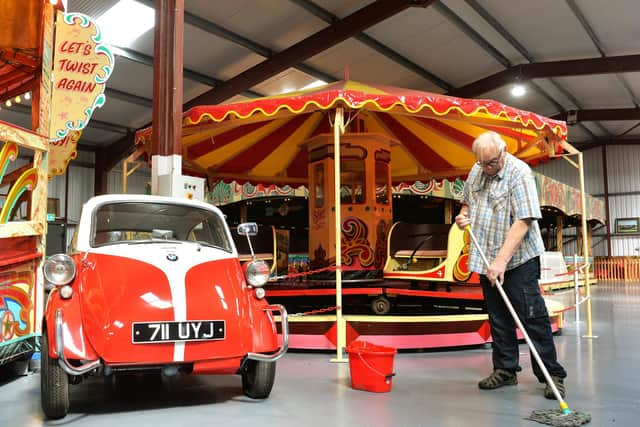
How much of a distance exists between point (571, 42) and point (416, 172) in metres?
7.48

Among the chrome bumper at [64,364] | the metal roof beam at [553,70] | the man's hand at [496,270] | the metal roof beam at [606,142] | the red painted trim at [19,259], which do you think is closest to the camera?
the chrome bumper at [64,364]

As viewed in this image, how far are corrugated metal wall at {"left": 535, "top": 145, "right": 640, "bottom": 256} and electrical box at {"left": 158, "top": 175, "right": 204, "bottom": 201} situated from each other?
88.2 feet

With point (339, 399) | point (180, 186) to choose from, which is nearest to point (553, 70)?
point (180, 186)

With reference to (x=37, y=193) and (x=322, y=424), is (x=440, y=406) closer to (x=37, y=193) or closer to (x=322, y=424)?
(x=322, y=424)

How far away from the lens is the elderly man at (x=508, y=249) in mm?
3619

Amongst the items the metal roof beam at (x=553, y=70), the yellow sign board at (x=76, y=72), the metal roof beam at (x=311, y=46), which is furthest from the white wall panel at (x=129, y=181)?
the yellow sign board at (x=76, y=72)

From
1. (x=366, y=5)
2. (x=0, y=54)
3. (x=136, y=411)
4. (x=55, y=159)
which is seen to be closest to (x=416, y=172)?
(x=366, y=5)

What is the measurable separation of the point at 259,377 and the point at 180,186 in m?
2.72

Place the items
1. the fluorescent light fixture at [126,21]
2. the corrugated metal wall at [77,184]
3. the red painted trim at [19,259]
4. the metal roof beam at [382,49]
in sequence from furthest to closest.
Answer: the corrugated metal wall at [77,184], the metal roof beam at [382,49], the fluorescent light fixture at [126,21], the red painted trim at [19,259]

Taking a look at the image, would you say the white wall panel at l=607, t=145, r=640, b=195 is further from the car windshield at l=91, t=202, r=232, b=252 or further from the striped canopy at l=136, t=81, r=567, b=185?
the car windshield at l=91, t=202, r=232, b=252

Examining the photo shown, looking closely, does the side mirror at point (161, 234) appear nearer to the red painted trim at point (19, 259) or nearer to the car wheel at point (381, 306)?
the red painted trim at point (19, 259)

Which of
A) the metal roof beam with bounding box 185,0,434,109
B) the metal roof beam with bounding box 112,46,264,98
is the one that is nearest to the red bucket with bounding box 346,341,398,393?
the metal roof beam with bounding box 185,0,434,109

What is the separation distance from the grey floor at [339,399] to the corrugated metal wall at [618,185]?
25484 millimetres

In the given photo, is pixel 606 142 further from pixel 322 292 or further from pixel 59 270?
pixel 59 270
